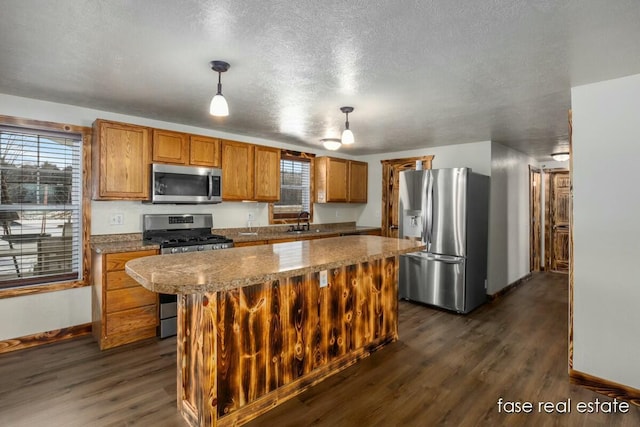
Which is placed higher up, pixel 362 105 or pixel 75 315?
pixel 362 105

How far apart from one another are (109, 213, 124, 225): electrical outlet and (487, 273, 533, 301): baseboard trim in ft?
15.9

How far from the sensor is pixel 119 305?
10.2 ft

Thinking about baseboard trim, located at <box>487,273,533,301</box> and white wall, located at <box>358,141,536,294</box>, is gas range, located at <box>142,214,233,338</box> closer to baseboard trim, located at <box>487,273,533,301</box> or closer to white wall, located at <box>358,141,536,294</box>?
white wall, located at <box>358,141,536,294</box>

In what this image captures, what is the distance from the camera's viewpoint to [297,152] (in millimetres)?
5262

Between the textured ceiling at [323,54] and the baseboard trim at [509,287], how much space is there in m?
2.51

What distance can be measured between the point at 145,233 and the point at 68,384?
168 cm

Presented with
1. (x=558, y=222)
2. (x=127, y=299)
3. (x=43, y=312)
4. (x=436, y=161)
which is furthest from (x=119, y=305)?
(x=558, y=222)

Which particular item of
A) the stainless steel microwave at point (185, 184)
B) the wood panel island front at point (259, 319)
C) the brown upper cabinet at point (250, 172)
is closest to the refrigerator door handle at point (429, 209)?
the wood panel island front at point (259, 319)

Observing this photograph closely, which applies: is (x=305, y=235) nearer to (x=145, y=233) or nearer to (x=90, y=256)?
(x=145, y=233)

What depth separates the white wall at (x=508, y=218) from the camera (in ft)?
15.6

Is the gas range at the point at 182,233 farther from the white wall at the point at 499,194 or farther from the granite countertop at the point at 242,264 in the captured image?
the white wall at the point at 499,194

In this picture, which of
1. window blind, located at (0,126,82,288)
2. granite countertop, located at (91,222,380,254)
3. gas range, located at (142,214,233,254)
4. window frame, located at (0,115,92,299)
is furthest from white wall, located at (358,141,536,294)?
window blind, located at (0,126,82,288)

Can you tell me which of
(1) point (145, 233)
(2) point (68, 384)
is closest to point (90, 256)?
(1) point (145, 233)

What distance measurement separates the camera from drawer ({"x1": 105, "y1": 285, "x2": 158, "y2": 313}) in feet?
10.1
